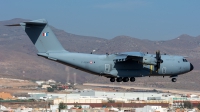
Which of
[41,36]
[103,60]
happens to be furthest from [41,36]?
[103,60]

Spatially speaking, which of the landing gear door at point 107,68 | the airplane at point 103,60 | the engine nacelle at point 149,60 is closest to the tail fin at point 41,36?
the airplane at point 103,60

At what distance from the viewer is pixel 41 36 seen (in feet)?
171

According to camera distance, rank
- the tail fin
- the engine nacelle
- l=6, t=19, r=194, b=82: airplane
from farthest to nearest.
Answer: the engine nacelle < l=6, t=19, r=194, b=82: airplane < the tail fin

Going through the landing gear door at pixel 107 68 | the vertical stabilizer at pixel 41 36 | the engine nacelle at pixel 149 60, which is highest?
the vertical stabilizer at pixel 41 36

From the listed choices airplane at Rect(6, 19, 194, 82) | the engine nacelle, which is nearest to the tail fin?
airplane at Rect(6, 19, 194, 82)

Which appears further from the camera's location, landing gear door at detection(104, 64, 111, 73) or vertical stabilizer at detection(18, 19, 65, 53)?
landing gear door at detection(104, 64, 111, 73)

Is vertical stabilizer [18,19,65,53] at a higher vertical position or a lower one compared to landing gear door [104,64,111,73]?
higher

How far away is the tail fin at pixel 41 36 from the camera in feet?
168

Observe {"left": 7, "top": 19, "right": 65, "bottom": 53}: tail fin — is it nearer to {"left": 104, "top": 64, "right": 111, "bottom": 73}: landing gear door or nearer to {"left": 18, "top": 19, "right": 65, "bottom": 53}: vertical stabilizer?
{"left": 18, "top": 19, "right": 65, "bottom": 53}: vertical stabilizer

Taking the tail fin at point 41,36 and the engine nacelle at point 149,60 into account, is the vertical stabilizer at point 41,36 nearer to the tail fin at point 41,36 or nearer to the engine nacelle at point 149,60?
the tail fin at point 41,36

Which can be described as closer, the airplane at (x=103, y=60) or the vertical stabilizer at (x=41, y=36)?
the vertical stabilizer at (x=41, y=36)

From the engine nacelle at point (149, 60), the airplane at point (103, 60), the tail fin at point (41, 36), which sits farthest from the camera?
the engine nacelle at point (149, 60)

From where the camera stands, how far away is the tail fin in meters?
51.2


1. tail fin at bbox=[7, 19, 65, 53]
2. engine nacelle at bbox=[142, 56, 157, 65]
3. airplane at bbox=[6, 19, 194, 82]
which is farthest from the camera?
engine nacelle at bbox=[142, 56, 157, 65]
